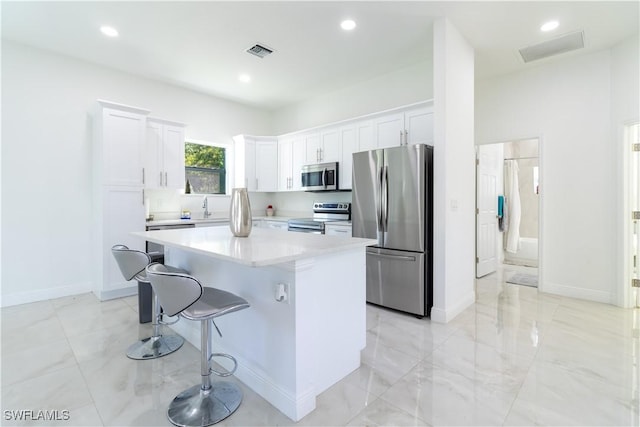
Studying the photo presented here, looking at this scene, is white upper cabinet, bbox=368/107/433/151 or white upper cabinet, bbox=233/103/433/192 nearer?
white upper cabinet, bbox=368/107/433/151

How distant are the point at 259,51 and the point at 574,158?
419 centimetres

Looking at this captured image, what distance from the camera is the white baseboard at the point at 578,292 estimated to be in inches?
140

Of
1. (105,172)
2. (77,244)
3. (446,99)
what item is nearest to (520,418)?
(446,99)

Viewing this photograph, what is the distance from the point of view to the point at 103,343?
256 cm

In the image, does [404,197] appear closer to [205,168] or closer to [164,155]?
[164,155]

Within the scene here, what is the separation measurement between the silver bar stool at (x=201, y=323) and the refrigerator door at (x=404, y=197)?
198cm

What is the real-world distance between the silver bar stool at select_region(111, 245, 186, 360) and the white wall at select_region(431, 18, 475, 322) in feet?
8.07

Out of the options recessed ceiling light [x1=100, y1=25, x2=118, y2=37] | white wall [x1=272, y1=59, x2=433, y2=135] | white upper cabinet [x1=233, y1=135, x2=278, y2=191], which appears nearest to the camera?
recessed ceiling light [x1=100, y1=25, x2=118, y2=37]

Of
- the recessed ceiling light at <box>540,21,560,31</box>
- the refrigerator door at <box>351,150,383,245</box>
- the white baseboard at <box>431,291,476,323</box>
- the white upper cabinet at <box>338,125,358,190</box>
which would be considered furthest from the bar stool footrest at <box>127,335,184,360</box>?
the recessed ceiling light at <box>540,21,560,31</box>

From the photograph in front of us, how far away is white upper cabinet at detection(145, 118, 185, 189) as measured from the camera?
4258 mm

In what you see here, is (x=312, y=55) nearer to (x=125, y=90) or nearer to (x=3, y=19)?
(x=125, y=90)

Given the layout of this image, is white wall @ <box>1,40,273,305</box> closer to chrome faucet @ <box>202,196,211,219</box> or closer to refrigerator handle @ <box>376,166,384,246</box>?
chrome faucet @ <box>202,196,211,219</box>

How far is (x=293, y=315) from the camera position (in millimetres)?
1656

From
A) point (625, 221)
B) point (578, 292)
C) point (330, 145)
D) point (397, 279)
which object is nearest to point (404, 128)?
point (330, 145)
